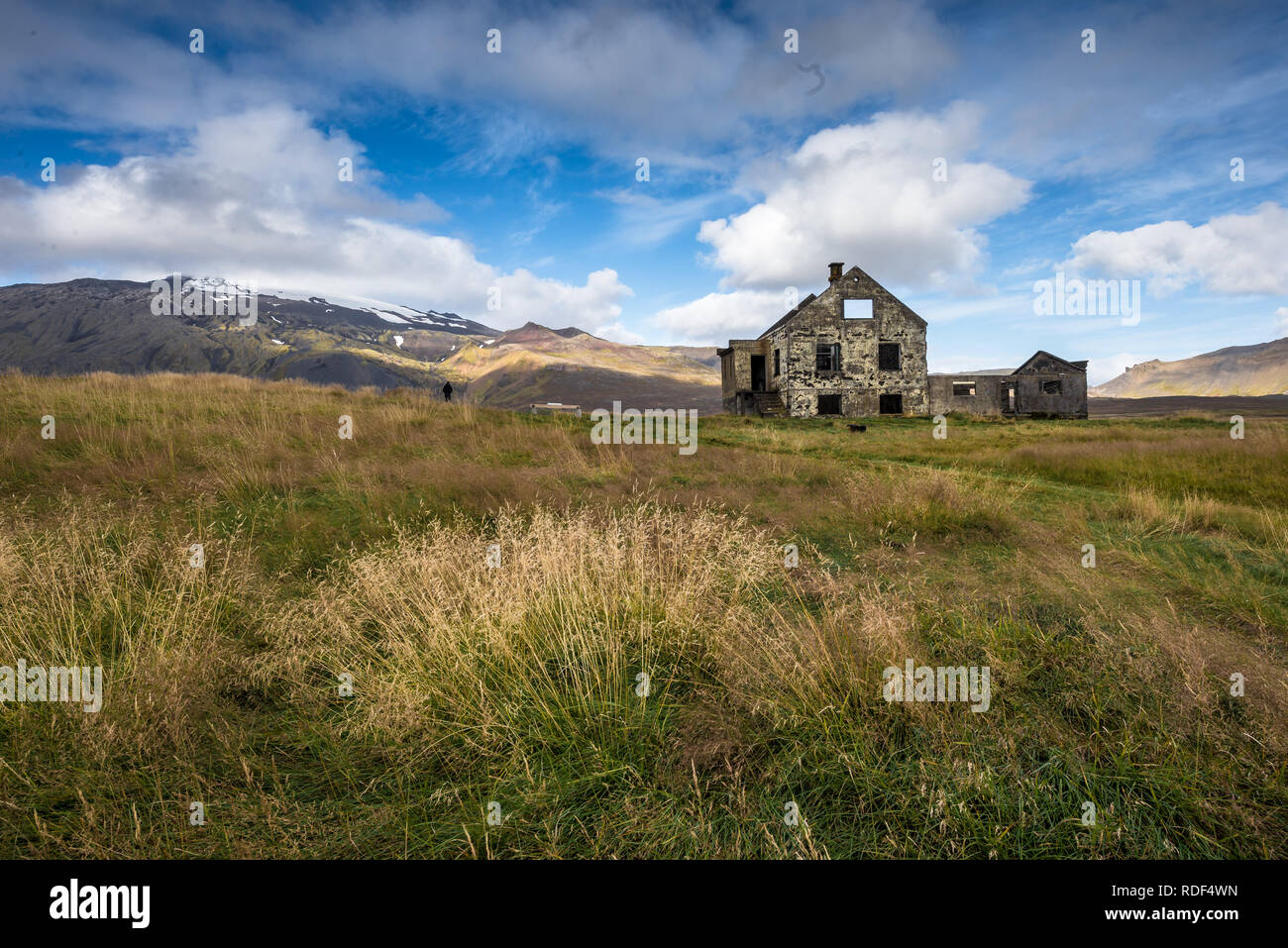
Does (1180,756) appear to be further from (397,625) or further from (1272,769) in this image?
(397,625)

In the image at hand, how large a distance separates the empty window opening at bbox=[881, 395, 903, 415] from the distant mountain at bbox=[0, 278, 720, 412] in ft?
174

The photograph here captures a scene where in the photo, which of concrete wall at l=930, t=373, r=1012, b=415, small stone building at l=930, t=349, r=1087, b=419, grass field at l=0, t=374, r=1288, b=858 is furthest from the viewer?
small stone building at l=930, t=349, r=1087, b=419

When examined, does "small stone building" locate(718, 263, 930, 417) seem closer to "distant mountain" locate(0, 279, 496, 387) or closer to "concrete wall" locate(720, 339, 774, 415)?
"concrete wall" locate(720, 339, 774, 415)

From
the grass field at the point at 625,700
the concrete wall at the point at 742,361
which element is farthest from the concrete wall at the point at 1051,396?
the grass field at the point at 625,700

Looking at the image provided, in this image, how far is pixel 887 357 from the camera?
33.0 metres

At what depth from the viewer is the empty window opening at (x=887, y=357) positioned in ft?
108

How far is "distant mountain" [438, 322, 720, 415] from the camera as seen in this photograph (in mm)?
92750

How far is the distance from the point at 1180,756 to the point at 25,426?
15.9m

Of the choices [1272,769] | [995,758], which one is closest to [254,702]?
[995,758]

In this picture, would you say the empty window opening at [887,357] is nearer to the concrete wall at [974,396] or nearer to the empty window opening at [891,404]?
the empty window opening at [891,404]

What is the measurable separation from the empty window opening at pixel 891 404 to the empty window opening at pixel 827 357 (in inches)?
127

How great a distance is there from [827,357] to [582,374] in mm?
86923

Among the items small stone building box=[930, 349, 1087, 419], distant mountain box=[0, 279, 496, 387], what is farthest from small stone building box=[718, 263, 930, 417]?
distant mountain box=[0, 279, 496, 387]

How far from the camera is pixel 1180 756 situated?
2824 millimetres
